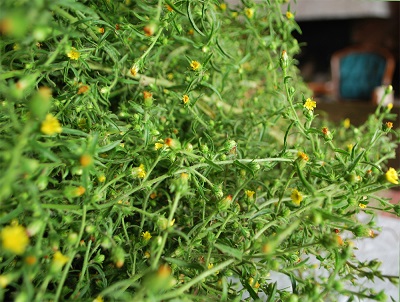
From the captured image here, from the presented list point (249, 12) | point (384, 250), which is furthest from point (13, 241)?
point (384, 250)

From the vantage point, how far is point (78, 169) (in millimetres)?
323

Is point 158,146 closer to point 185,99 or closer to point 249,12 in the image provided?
point 185,99

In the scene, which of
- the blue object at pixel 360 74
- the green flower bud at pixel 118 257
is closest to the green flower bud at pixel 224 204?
the green flower bud at pixel 118 257

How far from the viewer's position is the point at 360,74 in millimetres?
2738

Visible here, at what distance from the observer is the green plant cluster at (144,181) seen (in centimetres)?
29

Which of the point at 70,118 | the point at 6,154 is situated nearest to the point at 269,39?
the point at 70,118

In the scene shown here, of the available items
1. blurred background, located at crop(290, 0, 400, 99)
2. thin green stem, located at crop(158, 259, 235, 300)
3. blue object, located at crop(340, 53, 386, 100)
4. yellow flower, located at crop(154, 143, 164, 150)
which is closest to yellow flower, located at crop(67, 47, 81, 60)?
yellow flower, located at crop(154, 143, 164, 150)

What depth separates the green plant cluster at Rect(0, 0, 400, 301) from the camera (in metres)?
0.29

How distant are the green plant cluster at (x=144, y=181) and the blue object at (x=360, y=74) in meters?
2.35

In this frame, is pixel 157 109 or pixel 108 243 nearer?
pixel 108 243

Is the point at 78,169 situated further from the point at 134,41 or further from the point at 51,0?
the point at 134,41

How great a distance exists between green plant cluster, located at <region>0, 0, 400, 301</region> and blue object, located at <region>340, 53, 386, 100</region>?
235 centimetres

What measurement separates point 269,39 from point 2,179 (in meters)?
0.47

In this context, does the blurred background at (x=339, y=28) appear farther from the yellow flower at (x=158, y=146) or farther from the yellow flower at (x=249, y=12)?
the yellow flower at (x=158, y=146)
